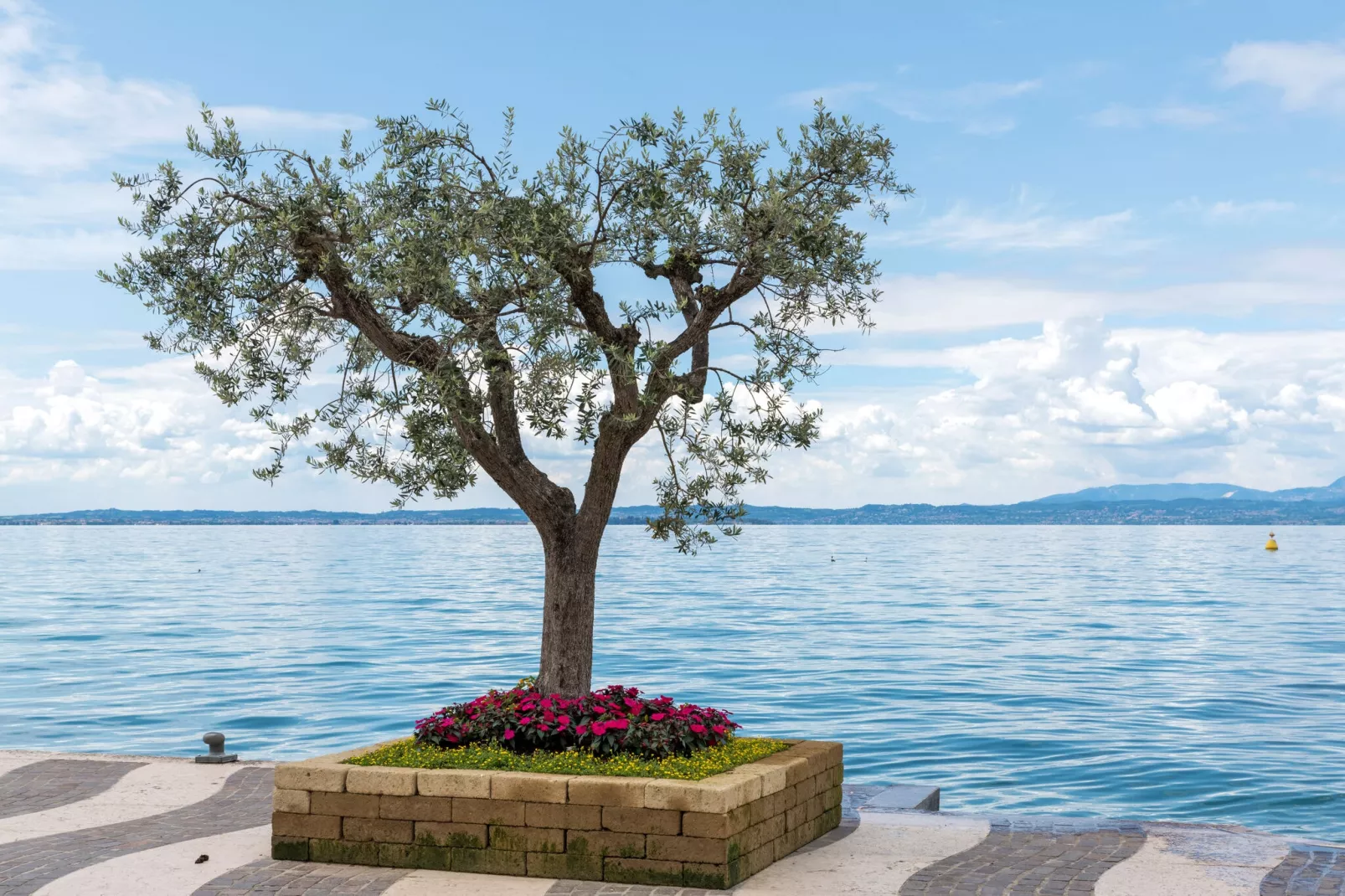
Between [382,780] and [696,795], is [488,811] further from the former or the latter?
[696,795]

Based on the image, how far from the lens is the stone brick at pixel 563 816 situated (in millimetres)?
9164

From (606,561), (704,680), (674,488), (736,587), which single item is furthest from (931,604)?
(606,561)

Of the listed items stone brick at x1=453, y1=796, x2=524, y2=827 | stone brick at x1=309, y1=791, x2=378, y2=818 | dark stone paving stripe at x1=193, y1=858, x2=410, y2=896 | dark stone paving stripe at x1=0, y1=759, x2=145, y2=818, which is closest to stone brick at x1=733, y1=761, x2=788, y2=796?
stone brick at x1=453, y1=796, x2=524, y2=827

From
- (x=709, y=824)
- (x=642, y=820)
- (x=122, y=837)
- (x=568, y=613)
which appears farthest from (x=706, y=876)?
(x=122, y=837)

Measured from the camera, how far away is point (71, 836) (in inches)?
433

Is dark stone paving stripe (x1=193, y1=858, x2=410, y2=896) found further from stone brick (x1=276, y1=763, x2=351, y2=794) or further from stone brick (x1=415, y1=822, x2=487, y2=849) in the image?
stone brick (x1=276, y1=763, x2=351, y2=794)

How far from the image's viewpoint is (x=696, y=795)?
8.97m

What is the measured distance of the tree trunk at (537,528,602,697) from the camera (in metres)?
11.1

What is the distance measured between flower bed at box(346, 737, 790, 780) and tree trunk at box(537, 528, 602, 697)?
1058 millimetres

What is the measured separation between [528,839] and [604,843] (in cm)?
59

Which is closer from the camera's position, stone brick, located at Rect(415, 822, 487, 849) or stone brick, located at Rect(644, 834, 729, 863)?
stone brick, located at Rect(644, 834, 729, 863)

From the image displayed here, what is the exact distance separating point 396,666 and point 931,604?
2710cm

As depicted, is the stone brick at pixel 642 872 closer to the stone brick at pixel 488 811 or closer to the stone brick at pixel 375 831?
the stone brick at pixel 488 811

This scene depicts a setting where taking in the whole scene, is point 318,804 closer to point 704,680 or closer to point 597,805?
point 597,805
